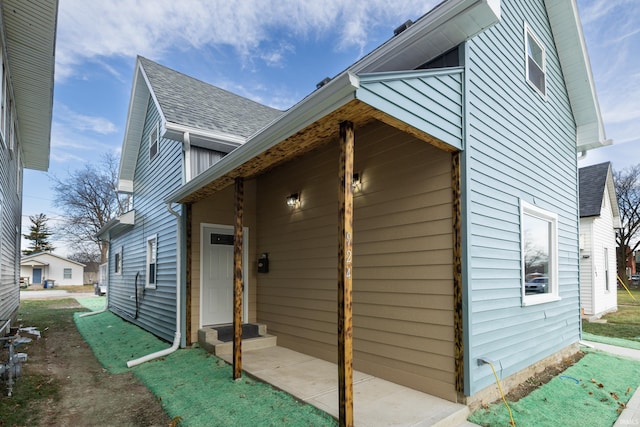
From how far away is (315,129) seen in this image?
9.80ft

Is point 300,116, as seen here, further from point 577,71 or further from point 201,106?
point 577,71

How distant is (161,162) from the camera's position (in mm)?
7660

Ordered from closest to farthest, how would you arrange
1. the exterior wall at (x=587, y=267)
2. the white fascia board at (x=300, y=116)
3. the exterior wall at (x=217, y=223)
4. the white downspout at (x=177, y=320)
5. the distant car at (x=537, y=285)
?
1. the white fascia board at (x=300, y=116)
2. the distant car at (x=537, y=285)
3. the white downspout at (x=177, y=320)
4. the exterior wall at (x=217, y=223)
5. the exterior wall at (x=587, y=267)

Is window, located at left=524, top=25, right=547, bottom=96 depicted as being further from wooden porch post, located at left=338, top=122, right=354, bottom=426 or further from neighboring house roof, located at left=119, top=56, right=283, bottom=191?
neighboring house roof, located at left=119, top=56, right=283, bottom=191

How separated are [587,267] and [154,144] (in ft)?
39.6

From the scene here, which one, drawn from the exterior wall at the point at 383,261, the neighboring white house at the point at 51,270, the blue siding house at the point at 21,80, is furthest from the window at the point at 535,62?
the neighboring white house at the point at 51,270

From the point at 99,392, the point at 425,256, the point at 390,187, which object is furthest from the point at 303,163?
the point at 99,392

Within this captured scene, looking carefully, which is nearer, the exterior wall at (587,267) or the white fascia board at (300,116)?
the white fascia board at (300,116)

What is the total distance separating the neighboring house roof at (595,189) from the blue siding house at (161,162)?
9596 millimetres

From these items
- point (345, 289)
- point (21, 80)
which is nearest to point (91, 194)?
point (21, 80)

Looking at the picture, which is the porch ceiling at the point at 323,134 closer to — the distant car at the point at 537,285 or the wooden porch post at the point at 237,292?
the wooden porch post at the point at 237,292

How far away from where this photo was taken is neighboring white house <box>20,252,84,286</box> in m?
31.8

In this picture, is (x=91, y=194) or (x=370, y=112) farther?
(x=91, y=194)

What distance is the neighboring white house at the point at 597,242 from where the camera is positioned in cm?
1003
